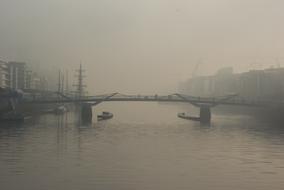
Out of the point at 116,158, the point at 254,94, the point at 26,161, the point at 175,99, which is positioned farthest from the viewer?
the point at 254,94

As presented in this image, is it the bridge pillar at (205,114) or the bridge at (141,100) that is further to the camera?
the bridge pillar at (205,114)

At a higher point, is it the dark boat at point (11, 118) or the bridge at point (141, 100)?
the bridge at point (141, 100)

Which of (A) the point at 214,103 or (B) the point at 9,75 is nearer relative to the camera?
(A) the point at 214,103

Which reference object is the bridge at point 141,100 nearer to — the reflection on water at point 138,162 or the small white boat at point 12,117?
the small white boat at point 12,117

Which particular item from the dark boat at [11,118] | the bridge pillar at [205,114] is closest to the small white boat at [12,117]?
the dark boat at [11,118]

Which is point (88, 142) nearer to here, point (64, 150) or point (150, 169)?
point (64, 150)

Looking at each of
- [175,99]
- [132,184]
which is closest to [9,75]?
[175,99]

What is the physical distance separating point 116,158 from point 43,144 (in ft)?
42.4

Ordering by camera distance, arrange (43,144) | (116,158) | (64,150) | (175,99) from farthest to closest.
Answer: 1. (175,99)
2. (43,144)
3. (64,150)
4. (116,158)

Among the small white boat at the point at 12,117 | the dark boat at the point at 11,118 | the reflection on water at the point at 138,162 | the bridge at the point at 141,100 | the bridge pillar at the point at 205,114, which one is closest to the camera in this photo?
the reflection on water at the point at 138,162

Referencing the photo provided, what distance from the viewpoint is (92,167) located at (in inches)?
1554

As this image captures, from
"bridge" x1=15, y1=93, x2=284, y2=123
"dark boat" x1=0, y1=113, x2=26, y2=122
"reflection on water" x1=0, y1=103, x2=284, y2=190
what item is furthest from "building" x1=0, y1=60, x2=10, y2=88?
"reflection on water" x1=0, y1=103, x2=284, y2=190

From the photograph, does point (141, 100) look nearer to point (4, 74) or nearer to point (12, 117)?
point (12, 117)

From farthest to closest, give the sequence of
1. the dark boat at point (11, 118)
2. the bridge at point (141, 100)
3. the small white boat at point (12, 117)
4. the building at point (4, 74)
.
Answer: the building at point (4, 74)
the bridge at point (141, 100)
the small white boat at point (12, 117)
the dark boat at point (11, 118)
